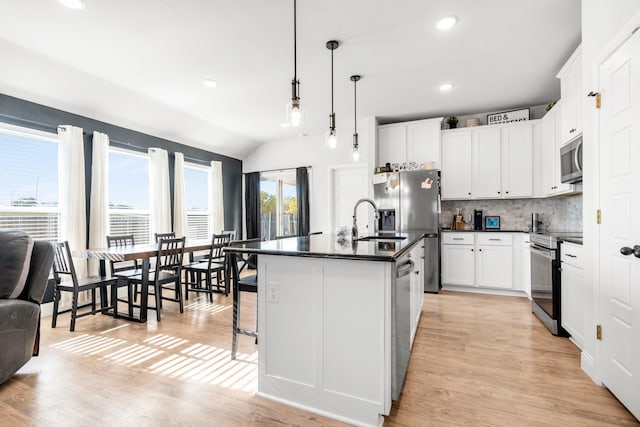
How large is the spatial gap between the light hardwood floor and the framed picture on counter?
1895 mm

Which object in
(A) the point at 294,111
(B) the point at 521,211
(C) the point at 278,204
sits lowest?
(B) the point at 521,211

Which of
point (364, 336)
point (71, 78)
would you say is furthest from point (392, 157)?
point (71, 78)

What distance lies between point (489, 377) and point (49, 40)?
4.52m

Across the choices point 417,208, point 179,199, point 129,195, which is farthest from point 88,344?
point 417,208

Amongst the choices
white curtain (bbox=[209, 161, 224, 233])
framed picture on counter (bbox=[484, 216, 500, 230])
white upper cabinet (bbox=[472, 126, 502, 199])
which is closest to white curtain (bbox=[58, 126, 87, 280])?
white curtain (bbox=[209, 161, 224, 233])

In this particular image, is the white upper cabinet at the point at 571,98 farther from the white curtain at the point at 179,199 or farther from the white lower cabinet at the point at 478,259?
the white curtain at the point at 179,199

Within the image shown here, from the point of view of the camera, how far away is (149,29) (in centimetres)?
268

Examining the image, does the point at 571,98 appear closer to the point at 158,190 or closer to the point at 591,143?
the point at 591,143

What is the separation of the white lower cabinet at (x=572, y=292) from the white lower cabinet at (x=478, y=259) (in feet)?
5.12

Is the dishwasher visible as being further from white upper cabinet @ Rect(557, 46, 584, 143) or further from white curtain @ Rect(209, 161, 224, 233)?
white curtain @ Rect(209, 161, 224, 233)

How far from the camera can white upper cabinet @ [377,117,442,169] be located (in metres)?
4.87

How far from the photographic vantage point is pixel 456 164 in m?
4.83

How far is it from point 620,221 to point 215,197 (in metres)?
5.87

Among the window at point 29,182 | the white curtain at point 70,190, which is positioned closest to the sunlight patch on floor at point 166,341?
the white curtain at point 70,190
